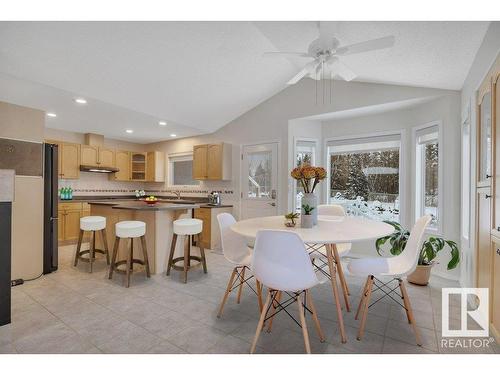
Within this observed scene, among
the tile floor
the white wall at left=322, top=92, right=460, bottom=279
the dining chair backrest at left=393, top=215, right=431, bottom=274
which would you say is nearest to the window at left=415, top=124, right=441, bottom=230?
the white wall at left=322, top=92, right=460, bottom=279

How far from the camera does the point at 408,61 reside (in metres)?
2.70

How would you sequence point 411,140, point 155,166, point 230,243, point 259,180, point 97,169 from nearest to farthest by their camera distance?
point 230,243, point 411,140, point 259,180, point 97,169, point 155,166

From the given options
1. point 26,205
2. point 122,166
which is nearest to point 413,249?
point 26,205

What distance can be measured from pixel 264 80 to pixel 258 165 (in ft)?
4.93

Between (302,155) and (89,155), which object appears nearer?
(302,155)

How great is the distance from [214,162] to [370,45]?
3579 mm

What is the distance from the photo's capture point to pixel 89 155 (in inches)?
214

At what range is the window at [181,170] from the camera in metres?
6.12

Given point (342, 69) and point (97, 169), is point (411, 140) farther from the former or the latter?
point (97, 169)

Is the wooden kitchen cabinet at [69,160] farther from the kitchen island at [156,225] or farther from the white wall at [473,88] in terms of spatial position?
the white wall at [473,88]

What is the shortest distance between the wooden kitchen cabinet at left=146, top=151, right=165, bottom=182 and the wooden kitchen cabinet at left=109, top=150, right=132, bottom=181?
0.44 m

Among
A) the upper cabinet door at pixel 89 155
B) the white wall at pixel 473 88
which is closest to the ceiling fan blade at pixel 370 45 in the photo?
the white wall at pixel 473 88
